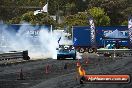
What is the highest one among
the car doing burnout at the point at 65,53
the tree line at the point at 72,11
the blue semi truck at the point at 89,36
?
the tree line at the point at 72,11

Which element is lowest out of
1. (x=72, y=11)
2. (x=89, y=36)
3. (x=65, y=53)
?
(x=65, y=53)

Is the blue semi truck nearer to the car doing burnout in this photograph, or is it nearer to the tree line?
the tree line

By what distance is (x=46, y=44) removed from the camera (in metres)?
58.7

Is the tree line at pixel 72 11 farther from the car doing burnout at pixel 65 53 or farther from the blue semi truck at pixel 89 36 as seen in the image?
the car doing burnout at pixel 65 53

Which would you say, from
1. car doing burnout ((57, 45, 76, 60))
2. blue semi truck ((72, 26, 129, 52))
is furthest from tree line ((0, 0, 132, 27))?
car doing burnout ((57, 45, 76, 60))

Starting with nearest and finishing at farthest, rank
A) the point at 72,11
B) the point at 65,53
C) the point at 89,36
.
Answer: the point at 65,53 → the point at 89,36 → the point at 72,11

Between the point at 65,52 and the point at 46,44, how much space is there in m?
17.6

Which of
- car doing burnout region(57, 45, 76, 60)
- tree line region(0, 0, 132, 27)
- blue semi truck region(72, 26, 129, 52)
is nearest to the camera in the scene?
car doing burnout region(57, 45, 76, 60)

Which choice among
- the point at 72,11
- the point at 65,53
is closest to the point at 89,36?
the point at 65,53

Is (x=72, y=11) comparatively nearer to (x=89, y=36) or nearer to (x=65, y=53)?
(x=89, y=36)

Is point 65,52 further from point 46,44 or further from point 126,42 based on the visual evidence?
point 126,42

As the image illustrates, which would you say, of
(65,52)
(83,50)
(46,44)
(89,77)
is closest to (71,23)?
(83,50)

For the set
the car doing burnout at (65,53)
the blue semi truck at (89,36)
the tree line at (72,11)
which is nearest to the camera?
the car doing burnout at (65,53)

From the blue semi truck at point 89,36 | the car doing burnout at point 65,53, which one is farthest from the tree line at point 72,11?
the car doing burnout at point 65,53
